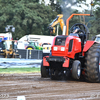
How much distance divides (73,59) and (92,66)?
875 millimetres

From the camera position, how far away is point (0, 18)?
5684cm

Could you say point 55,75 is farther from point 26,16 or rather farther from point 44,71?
point 26,16

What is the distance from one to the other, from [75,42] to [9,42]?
2248 centimetres

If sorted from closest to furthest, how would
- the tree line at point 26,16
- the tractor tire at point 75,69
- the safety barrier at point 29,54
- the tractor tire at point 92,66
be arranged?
1. the tractor tire at point 75,69
2. the tractor tire at point 92,66
3. the safety barrier at point 29,54
4. the tree line at point 26,16

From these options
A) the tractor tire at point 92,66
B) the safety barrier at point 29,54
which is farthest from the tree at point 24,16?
the tractor tire at point 92,66

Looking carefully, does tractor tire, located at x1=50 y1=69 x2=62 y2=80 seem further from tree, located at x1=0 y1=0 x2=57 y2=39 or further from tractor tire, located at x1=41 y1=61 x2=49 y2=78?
tree, located at x1=0 y1=0 x2=57 y2=39

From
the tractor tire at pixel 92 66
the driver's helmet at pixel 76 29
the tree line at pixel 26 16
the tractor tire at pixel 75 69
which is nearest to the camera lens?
the tractor tire at pixel 75 69

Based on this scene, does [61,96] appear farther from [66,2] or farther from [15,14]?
[15,14]

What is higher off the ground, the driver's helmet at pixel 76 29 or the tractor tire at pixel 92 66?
the driver's helmet at pixel 76 29

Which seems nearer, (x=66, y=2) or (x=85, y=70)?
(x=85, y=70)

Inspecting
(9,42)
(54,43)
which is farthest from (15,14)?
(54,43)

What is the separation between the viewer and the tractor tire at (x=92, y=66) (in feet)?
29.7

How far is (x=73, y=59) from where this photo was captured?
972cm

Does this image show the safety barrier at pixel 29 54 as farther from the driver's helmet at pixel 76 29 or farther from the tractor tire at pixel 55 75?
the tractor tire at pixel 55 75
